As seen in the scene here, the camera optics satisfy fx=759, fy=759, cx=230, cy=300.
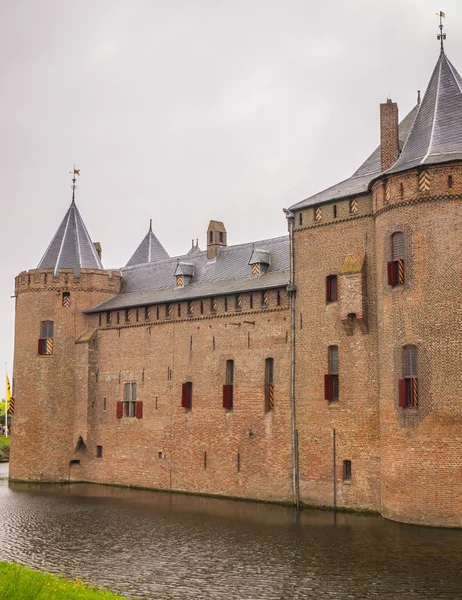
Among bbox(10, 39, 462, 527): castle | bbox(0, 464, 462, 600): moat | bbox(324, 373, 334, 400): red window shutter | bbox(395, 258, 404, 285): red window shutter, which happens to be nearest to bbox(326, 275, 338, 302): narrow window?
bbox(10, 39, 462, 527): castle

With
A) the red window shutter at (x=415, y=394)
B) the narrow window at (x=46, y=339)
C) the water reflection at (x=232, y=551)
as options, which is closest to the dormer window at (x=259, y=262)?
the water reflection at (x=232, y=551)

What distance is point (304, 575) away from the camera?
13336mm

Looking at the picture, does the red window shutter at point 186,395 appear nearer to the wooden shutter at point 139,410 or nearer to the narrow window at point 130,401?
the wooden shutter at point 139,410

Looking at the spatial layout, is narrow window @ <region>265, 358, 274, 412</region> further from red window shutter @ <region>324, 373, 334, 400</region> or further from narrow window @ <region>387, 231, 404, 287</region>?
narrow window @ <region>387, 231, 404, 287</region>

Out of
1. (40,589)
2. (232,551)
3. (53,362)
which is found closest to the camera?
(40,589)

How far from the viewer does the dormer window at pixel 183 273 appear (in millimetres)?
28203

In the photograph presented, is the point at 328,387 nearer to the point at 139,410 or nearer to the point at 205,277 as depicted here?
the point at 205,277

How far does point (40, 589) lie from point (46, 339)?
20361mm

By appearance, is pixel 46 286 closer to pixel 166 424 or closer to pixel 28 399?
pixel 28 399

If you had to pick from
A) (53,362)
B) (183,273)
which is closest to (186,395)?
(183,273)

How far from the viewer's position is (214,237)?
29.0m

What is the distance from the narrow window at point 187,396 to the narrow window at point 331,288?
6.48 m

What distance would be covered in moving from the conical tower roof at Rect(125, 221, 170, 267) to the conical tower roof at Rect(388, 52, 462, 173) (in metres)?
19.6

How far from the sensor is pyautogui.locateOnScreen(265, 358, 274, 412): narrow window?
23.3 m
